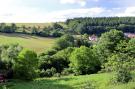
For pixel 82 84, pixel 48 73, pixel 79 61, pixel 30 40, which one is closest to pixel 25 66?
pixel 79 61

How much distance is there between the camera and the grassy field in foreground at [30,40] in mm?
115375

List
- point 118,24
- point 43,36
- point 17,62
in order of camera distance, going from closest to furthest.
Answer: point 17,62, point 43,36, point 118,24

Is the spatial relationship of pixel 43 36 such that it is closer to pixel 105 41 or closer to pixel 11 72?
pixel 105 41

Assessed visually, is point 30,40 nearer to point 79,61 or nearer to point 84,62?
point 79,61

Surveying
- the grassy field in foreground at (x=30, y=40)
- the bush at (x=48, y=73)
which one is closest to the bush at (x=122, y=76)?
the bush at (x=48, y=73)

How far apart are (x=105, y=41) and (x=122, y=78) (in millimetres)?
47971

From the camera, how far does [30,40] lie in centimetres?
12481

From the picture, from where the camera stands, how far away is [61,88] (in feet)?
122

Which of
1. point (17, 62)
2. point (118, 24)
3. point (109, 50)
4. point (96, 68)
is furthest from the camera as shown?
point (118, 24)

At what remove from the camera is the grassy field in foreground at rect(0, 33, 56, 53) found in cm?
11538

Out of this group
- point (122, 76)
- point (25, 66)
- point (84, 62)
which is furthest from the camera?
point (84, 62)

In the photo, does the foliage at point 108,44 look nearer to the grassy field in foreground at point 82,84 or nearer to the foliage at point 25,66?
the foliage at point 25,66

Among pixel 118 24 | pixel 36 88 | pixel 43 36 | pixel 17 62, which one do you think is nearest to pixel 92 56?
pixel 17 62

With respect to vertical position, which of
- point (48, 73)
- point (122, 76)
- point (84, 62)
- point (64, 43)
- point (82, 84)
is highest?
point (122, 76)
